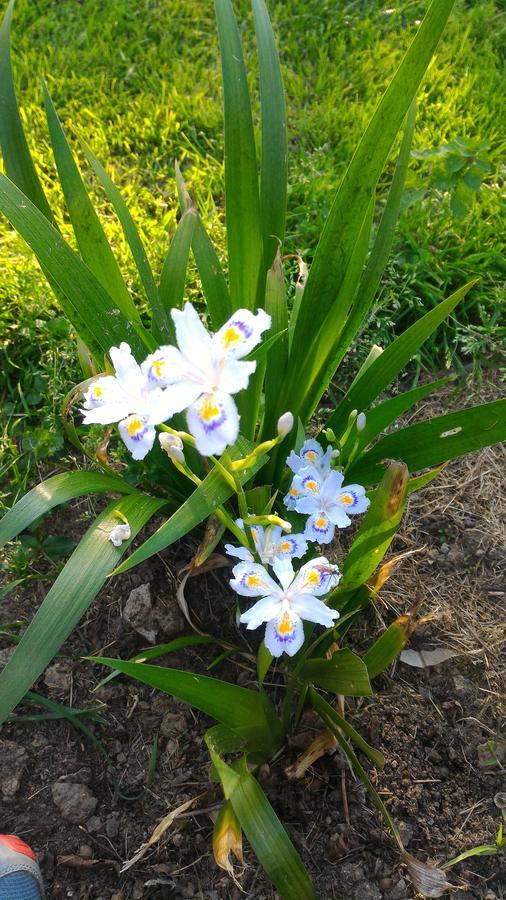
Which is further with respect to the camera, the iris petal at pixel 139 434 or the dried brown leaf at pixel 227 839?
the dried brown leaf at pixel 227 839

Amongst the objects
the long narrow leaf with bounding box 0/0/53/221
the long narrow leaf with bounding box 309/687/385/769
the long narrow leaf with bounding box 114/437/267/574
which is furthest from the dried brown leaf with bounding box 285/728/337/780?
the long narrow leaf with bounding box 0/0/53/221

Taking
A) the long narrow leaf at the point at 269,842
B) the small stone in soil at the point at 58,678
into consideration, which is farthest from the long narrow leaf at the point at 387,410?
the small stone in soil at the point at 58,678

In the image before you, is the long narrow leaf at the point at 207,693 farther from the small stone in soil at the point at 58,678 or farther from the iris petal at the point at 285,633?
the small stone in soil at the point at 58,678

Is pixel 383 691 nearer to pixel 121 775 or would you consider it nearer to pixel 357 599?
pixel 357 599

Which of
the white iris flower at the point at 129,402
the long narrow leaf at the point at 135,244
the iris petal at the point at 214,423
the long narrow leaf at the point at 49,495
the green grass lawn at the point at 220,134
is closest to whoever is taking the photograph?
the iris petal at the point at 214,423

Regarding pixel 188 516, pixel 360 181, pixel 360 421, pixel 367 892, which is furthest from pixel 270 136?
pixel 367 892

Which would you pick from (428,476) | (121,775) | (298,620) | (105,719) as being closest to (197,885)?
(121,775)

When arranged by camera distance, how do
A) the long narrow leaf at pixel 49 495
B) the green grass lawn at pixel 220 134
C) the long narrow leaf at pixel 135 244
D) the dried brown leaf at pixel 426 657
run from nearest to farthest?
the long narrow leaf at pixel 49 495 → the long narrow leaf at pixel 135 244 → the dried brown leaf at pixel 426 657 → the green grass lawn at pixel 220 134
